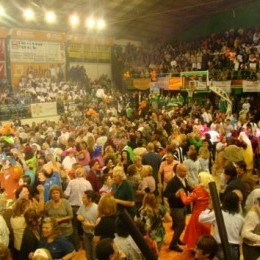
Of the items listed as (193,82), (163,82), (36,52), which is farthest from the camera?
(163,82)

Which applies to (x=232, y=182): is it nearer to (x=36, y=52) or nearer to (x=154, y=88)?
(x=154, y=88)

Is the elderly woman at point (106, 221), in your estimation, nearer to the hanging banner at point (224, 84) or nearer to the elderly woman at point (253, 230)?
the elderly woman at point (253, 230)

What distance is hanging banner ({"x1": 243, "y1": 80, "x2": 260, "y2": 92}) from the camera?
16.6 metres

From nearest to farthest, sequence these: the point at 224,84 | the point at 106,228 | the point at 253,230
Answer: the point at 253,230, the point at 106,228, the point at 224,84

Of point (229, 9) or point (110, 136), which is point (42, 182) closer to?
point (110, 136)

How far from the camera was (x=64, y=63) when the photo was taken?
20672mm

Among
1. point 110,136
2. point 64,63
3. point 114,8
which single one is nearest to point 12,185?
point 110,136

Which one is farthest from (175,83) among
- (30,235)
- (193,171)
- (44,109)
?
(30,235)

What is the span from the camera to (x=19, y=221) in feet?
13.9

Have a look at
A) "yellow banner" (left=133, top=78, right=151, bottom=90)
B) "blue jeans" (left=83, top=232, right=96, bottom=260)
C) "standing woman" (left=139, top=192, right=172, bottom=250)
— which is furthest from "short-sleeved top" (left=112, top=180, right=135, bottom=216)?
"yellow banner" (left=133, top=78, right=151, bottom=90)

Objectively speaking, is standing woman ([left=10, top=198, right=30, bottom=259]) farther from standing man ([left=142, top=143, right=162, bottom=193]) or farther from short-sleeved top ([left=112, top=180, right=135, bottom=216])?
standing man ([left=142, top=143, right=162, bottom=193])

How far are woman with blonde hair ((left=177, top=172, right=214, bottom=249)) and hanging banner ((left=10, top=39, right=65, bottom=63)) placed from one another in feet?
50.5

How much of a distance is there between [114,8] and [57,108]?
540 cm

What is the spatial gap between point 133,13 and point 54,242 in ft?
56.8
